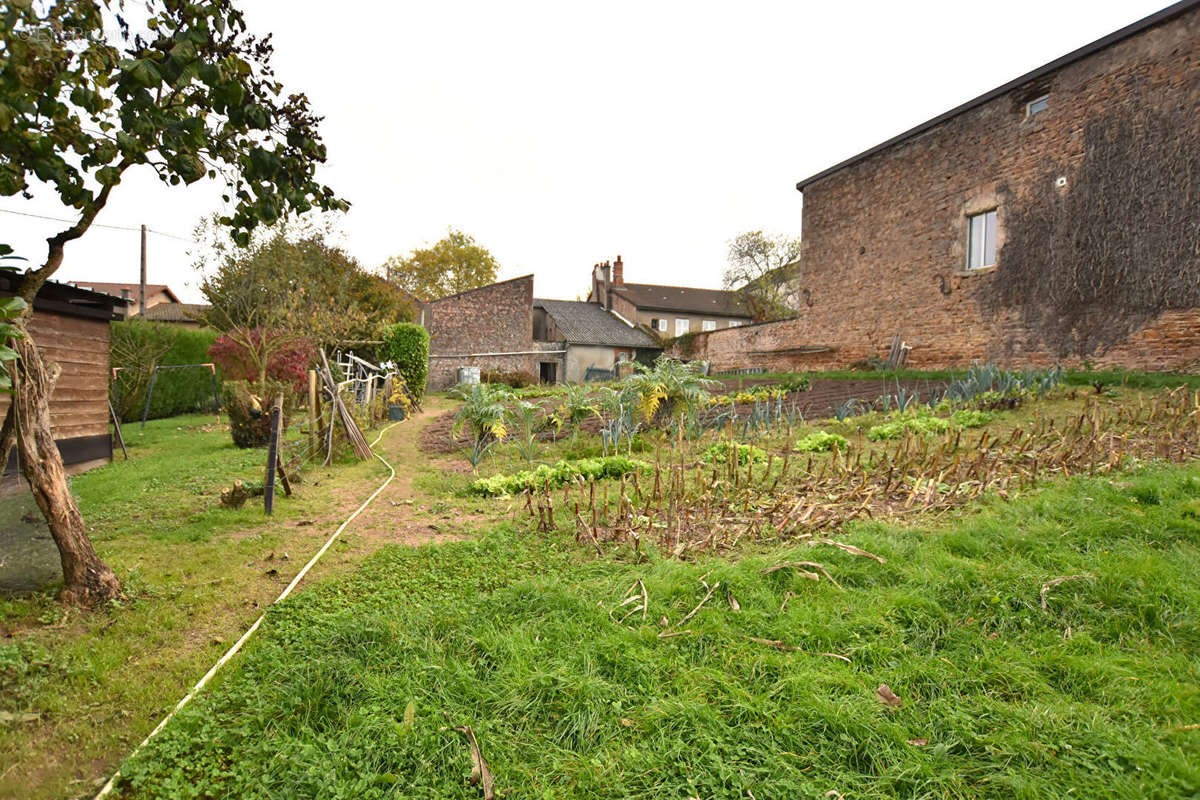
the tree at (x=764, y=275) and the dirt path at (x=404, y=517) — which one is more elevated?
the tree at (x=764, y=275)

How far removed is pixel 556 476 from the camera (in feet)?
18.9

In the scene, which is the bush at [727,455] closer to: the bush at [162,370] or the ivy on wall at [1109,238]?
the ivy on wall at [1109,238]

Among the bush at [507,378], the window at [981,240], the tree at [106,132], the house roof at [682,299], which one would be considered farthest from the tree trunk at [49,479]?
the house roof at [682,299]

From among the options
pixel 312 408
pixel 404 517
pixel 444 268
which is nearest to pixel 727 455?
pixel 404 517

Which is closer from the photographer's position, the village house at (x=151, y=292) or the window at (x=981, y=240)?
the window at (x=981, y=240)

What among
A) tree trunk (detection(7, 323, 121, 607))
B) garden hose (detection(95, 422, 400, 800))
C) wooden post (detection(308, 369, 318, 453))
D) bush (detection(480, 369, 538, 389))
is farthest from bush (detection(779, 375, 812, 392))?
bush (detection(480, 369, 538, 389))

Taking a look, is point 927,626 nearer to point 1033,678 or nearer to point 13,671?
point 1033,678

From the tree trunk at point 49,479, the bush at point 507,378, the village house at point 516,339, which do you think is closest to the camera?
the tree trunk at point 49,479

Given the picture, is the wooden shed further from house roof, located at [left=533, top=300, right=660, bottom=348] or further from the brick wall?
house roof, located at [left=533, top=300, right=660, bottom=348]

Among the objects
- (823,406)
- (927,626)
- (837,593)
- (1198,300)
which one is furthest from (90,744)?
(1198,300)

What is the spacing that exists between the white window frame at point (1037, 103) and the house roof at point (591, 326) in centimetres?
1967

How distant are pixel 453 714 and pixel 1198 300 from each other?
45.7 feet

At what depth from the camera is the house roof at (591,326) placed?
3025 centimetres

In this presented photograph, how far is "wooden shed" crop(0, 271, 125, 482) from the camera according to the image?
7371 millimetres
